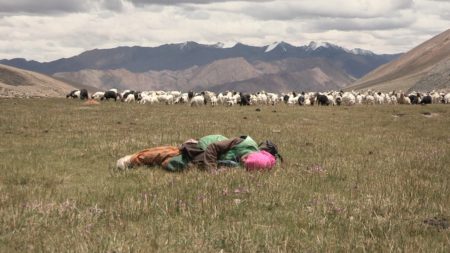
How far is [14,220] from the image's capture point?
767cm

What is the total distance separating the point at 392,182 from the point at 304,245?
510cm

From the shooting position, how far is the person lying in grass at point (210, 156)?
1277 centimetres

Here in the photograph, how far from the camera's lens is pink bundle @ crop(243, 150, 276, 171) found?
493 inches

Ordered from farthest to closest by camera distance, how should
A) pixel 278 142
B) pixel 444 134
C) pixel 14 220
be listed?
pixel 444 134 < pixel 278 142 < pixel 14 220

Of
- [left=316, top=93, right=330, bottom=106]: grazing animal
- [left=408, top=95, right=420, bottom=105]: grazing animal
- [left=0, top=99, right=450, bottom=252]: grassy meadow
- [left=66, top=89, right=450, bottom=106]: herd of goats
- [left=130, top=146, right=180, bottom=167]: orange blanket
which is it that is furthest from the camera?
[left=408, top=95, right=420, bottom=105]: grazing animal

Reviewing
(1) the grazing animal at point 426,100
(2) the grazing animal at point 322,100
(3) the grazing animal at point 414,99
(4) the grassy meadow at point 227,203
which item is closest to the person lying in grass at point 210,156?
(4) the grassy meadow at point 227,203

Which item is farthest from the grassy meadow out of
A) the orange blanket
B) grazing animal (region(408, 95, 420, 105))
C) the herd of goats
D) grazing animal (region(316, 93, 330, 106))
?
grazing animal (region(408, 95, 420, 105))

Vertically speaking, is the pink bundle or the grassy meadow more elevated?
the pink bundle

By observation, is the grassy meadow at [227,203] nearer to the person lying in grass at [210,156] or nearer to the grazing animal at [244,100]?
the person lying in grass at [210,156]

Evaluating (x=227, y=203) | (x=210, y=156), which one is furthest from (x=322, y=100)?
(x=227, y=203)

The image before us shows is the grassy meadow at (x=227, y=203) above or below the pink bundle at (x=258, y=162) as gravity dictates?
below

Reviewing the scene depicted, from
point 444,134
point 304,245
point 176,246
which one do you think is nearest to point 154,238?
point 176,246

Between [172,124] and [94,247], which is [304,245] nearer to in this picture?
[94,247]

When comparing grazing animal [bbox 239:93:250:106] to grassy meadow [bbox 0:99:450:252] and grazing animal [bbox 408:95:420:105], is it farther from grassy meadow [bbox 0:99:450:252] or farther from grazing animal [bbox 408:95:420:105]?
grassy meadow [bbox 0:99:450:252]
